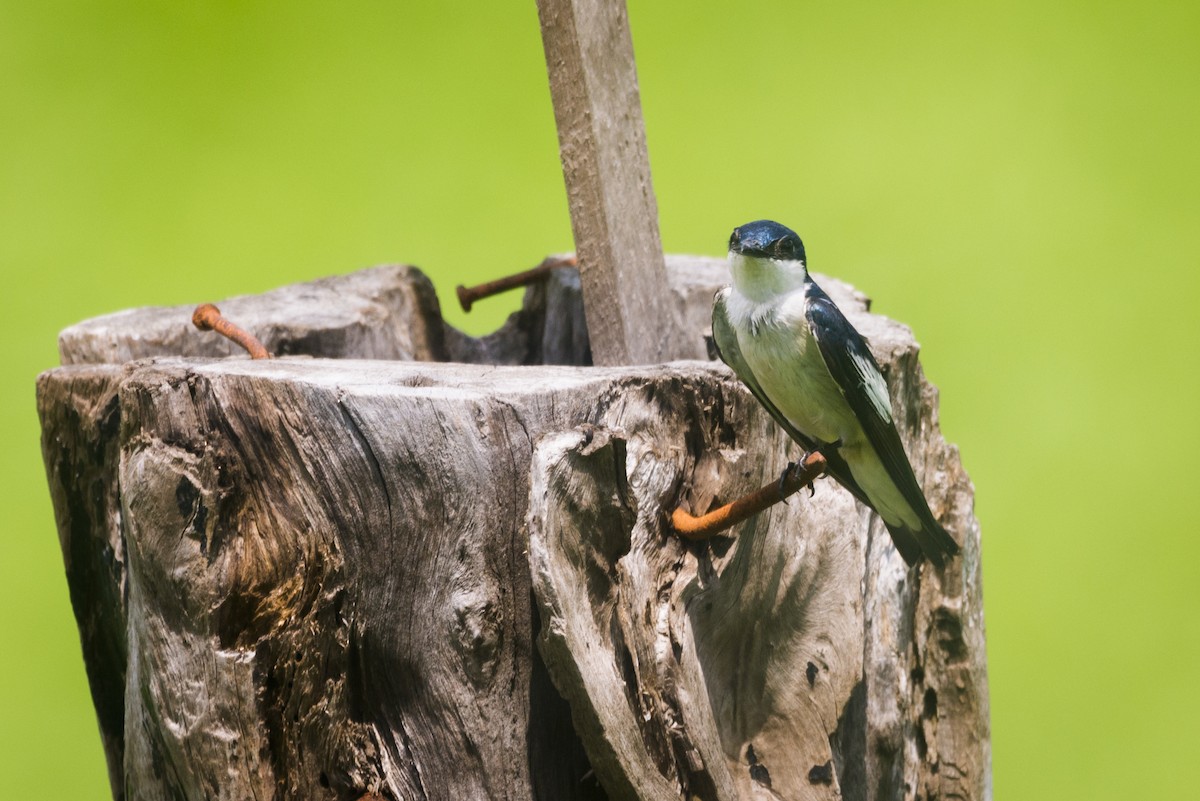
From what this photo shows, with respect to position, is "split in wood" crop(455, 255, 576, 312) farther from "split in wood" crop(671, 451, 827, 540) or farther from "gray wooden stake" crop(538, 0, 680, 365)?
"split in wood" crop(671, 451, 827, 540)

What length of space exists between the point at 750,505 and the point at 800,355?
169 mm

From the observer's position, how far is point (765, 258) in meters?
1.17

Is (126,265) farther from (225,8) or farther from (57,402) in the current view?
(57,402)

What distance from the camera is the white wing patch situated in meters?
1.17

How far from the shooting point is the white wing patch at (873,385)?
1167 millimetres

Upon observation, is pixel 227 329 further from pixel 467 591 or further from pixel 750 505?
pixel 750 505

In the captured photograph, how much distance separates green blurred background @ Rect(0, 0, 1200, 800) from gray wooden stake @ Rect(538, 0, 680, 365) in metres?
0.80

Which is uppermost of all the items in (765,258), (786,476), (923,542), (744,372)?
(765,258)

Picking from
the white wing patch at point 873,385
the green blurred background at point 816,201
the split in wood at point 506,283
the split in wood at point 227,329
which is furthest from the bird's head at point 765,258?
the green blurred background at point 816,201

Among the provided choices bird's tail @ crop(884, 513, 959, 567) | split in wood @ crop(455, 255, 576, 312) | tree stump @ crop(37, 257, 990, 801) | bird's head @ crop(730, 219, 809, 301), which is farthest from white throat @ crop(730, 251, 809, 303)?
split in wood @ crop(455, 255, 576, 312)

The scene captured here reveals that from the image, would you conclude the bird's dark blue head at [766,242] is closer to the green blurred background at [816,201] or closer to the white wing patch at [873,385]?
the white wing patch at [873,385]

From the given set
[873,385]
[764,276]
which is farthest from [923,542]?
[764,276]

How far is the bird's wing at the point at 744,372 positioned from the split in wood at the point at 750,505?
87 mm

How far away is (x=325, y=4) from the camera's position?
7.65 ft
